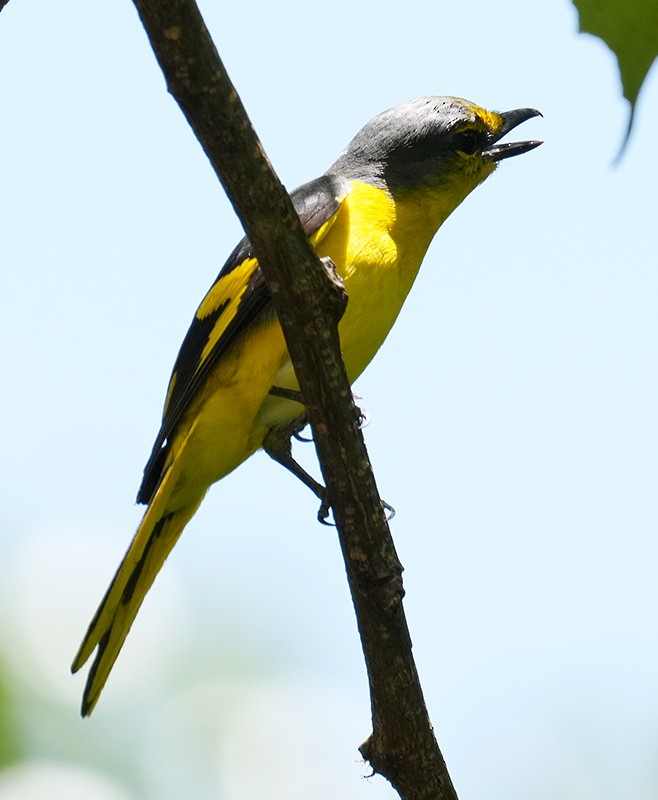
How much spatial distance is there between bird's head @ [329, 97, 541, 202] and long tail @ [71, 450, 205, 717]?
6.15ft

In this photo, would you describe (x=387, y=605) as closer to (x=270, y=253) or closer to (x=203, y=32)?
(x=270, y=253)

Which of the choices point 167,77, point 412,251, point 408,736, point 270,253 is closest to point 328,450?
point 270,253

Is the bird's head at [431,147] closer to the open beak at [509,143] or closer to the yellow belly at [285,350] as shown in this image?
the open beak at [509,143]

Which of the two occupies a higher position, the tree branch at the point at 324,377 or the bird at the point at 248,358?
the bird at the point at 248,358

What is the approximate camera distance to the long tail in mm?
4012

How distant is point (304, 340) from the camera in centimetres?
259

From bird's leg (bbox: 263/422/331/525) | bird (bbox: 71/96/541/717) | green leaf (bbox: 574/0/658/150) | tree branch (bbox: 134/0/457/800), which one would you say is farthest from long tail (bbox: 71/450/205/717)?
green leaf (bbox: 574/0/658/150)

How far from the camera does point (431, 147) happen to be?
201 inches

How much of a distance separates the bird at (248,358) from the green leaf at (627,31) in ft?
8.91

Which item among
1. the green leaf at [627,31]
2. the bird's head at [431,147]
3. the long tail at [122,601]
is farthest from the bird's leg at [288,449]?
the green leaf at [627,31]

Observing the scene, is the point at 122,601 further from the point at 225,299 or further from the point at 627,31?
the point at 627,31

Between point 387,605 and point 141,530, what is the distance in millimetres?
1545

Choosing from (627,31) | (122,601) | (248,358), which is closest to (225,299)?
(248,358)

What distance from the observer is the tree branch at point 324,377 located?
2074mm
